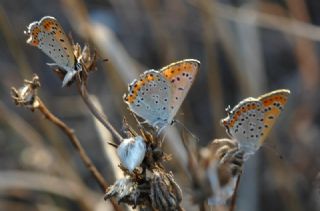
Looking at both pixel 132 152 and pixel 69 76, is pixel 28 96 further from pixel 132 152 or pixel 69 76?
pixel 132 152

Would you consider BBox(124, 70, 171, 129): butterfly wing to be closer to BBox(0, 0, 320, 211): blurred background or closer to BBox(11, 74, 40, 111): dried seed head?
BBox(11, 74, 40, 111): dried seed head

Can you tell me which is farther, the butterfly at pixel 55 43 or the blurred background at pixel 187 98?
the blurred background at pixel 187 98

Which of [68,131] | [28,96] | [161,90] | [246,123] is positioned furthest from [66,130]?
[246,123]

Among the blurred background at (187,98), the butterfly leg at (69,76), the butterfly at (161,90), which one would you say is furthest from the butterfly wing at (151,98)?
the blurred background at (187,98)

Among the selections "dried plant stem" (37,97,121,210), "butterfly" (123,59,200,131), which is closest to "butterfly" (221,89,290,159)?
"butterfly" (123,59,200,131)

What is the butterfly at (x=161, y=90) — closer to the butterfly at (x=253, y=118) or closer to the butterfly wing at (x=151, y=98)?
the butterfly wing at (x=151, y=98)

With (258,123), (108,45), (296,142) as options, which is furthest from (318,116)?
(258,123)

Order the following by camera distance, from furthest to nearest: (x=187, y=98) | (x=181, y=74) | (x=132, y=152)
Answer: (x=187, y=98), (x=181, y=74), (x=132, y=152)
